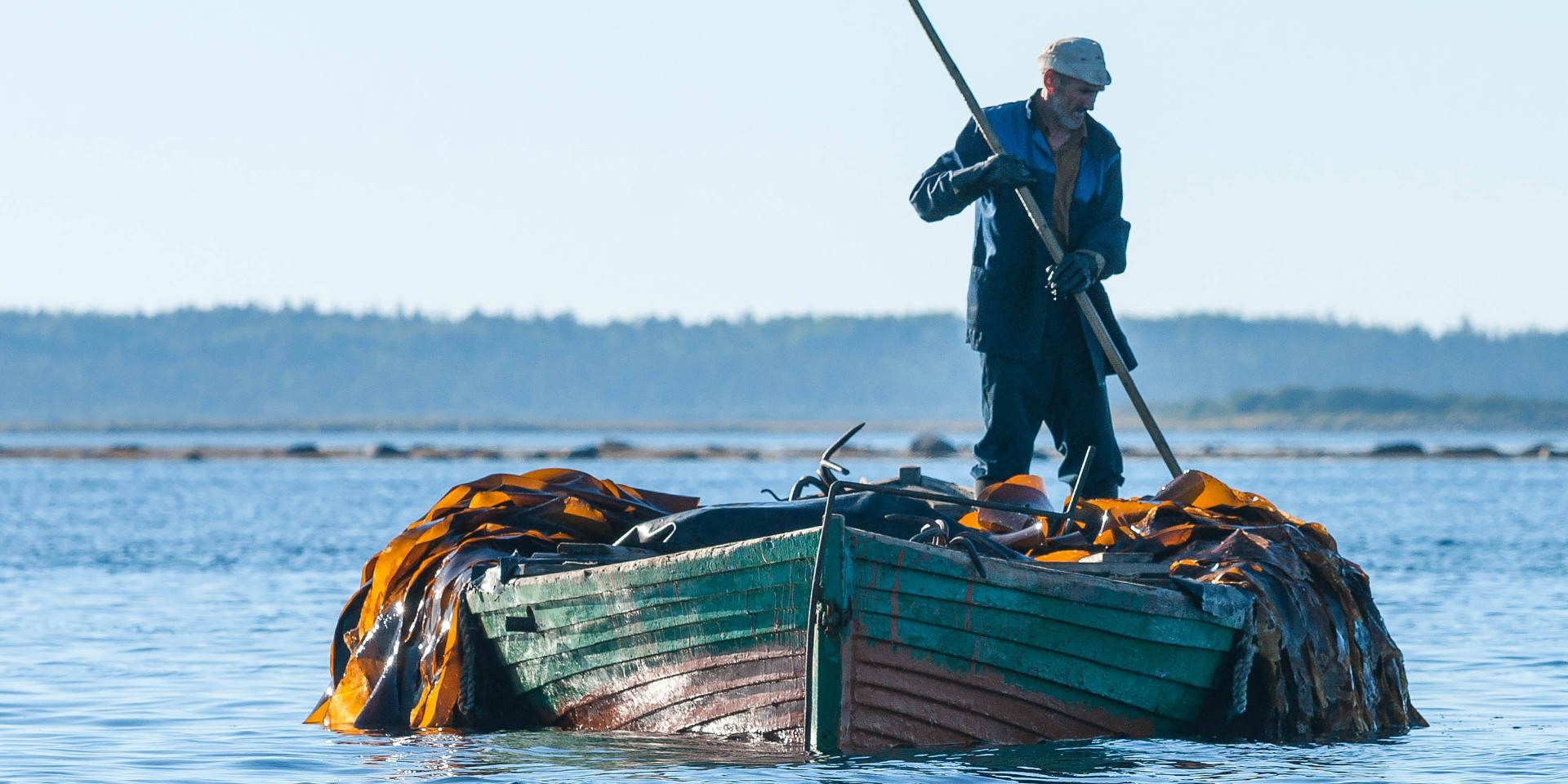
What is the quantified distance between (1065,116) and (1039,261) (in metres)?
0.68

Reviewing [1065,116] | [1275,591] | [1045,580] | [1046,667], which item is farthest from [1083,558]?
[1065,116]

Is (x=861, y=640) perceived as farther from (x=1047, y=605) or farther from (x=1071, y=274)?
(x=1071, y=274)

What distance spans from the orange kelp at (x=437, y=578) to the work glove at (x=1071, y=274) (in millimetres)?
2096

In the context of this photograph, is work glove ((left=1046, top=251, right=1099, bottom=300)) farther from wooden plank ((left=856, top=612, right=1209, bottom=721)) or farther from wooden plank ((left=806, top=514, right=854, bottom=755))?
wooden plank ((left=806, top=514, right=854, bottom=755))

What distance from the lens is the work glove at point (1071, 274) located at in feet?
33.4

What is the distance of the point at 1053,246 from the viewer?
1016cm

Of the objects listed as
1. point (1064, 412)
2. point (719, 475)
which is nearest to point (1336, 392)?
point (719, 475)

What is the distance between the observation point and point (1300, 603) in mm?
9117

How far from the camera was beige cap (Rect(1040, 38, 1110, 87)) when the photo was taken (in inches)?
404

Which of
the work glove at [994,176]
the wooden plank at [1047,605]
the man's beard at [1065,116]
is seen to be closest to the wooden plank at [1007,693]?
the wooden plank at [1047,605]

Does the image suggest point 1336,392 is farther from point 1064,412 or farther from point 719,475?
point 1064,412

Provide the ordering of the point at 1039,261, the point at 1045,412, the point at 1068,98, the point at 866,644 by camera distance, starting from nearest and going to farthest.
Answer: the point at 866,644
the point at 1068,98
the point at 1039,261
the point at 1045,412

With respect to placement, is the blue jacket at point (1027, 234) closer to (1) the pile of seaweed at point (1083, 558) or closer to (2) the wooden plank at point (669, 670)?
(1) the pile of seaweed at point (1083, 558)

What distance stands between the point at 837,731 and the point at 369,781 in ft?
6.91
